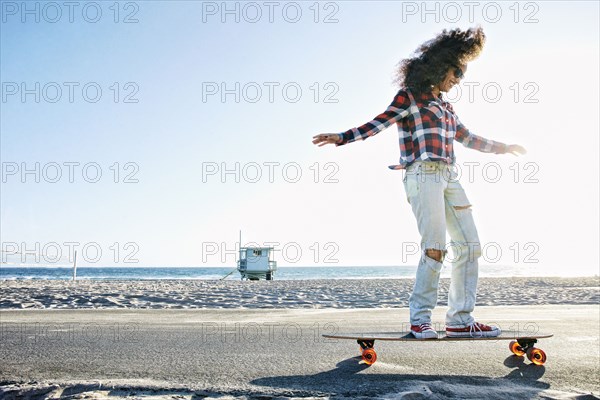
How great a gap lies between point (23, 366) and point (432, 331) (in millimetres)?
2417

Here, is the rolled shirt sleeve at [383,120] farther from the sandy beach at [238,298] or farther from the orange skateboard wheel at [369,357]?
the sandy beach at [238,298]

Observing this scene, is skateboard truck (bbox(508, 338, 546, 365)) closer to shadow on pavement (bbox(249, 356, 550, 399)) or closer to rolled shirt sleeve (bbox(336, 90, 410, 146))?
shadow on pavement (bbox(249, 356, 550, 399))

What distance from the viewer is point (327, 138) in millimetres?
3238

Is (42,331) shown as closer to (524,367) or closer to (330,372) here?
(330,372)

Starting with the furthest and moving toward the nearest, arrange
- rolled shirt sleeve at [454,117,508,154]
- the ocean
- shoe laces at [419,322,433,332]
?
the ocean < rolled shirt sleeve at [454,117,508,154] < shoe laces at [419,322,433,332]

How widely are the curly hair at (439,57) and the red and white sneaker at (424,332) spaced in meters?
1.57

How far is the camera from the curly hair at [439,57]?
347 centimetres

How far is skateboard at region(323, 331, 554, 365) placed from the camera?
303 cm

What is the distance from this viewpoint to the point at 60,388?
2299 millimetres

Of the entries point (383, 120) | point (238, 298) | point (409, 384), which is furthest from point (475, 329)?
point (238, 298)

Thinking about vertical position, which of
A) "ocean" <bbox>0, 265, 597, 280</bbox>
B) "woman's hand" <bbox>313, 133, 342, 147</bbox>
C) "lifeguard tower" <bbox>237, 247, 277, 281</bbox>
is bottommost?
"ocean" <bbox>0, 265, 597, 280</bbox>

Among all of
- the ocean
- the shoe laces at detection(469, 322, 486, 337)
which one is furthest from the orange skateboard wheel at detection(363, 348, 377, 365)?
the ocean

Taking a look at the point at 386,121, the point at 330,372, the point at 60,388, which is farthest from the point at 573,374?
the point at 60,388

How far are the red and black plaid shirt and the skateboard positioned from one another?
1.13 meters
